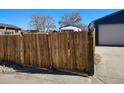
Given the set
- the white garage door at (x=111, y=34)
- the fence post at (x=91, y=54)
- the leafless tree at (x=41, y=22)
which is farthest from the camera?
the leafless tree at (x=41, y=22)

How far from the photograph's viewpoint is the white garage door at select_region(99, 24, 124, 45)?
22439mm

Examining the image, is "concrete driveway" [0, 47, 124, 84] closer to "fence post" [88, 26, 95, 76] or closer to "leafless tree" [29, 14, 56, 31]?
"fence post" [88, 26, 95, 76]

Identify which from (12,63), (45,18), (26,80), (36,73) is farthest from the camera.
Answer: (45,18)

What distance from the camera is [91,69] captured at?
754 cm

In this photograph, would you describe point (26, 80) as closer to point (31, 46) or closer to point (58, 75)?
point (58, 75)

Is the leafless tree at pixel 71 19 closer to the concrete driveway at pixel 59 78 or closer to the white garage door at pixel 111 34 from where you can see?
the white garage door at pixel 111 34

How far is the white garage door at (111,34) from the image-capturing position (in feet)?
73.6

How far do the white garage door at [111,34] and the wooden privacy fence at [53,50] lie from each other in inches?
597

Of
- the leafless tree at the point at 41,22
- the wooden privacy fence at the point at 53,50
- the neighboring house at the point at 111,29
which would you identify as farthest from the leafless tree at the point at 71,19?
the wooden privacy fence at the point at 53,50

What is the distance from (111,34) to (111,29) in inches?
23.0

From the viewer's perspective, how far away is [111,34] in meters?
23.1

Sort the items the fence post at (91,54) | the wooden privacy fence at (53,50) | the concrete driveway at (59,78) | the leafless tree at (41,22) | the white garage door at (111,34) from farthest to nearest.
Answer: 1. the leafless tree at (41,22)
2. the white garage door at (111,34)
3. the wooden privacy fence at (53,50)
4. the fence post at (91,54)
5. the concrete driveway at (59,78)
